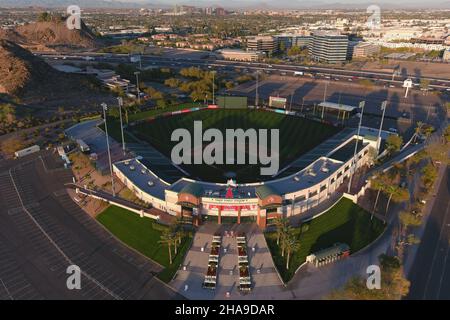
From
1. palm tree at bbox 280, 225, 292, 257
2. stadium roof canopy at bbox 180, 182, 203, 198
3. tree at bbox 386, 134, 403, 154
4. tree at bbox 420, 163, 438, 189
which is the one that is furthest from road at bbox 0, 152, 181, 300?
tree at bbox 386, 134, 403, 154

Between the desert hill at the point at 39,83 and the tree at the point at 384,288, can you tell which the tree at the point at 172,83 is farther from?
the tree at the point at 384,288

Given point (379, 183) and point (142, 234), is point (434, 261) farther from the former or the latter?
point (142, 234)

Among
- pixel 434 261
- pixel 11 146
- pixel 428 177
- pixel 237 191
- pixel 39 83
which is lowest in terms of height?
pixel 434 261

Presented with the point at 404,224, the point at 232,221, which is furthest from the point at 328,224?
the point at 232,221

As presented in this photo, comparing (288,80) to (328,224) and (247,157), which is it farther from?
(328,224)

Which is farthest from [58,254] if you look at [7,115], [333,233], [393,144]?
[393,144]

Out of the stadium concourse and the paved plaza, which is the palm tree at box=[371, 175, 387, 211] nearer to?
the stadium concourse

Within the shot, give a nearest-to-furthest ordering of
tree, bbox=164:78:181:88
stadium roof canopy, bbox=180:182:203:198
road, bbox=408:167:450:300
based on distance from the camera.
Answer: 1. road, bbox=408:167:450:300
2. stadium roof canopy, bbox=180:182:203:198
3. tree, bbox=164:78:181:88
